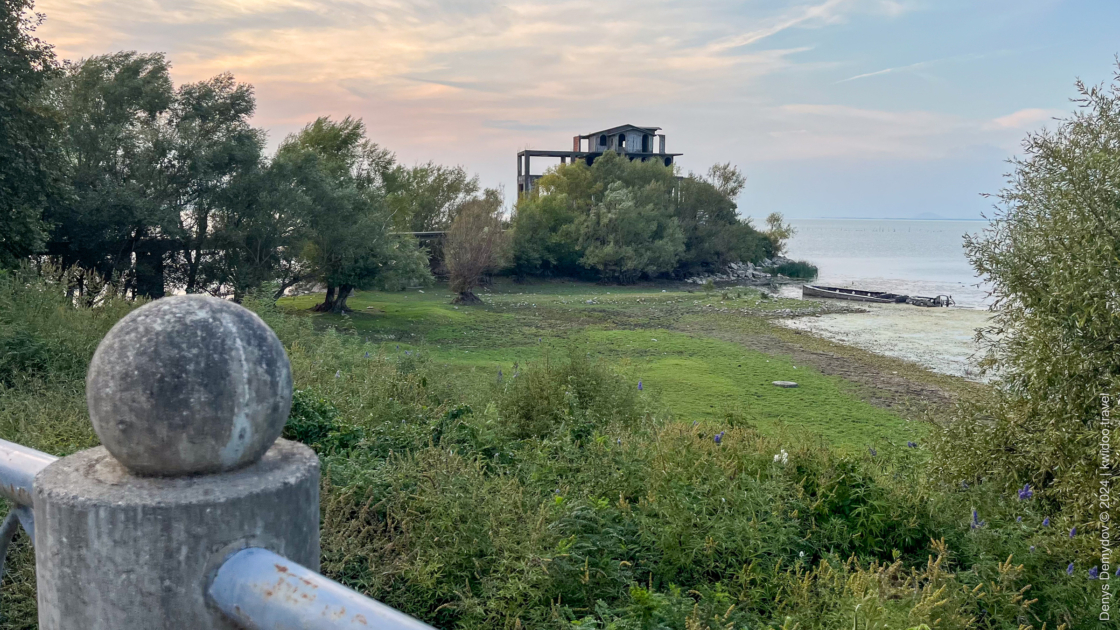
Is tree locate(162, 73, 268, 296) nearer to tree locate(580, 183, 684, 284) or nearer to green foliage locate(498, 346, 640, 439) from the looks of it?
green foliage locate(498, 346, 640, 439)

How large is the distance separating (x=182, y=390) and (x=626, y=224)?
46.4 meters

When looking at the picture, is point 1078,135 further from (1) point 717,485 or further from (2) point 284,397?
(2) point 284,397

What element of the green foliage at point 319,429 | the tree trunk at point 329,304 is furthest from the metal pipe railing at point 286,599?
the tree trunk at point 329,304

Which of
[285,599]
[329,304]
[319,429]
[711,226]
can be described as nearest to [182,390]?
[285,599]

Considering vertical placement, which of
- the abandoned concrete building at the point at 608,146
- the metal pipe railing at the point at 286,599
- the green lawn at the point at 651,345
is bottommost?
the green lawn at the point at 651,345

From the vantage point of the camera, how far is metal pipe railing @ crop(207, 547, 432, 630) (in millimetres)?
1015

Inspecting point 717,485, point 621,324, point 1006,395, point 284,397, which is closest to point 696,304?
point 621,324

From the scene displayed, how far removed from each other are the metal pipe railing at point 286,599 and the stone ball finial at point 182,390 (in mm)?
195

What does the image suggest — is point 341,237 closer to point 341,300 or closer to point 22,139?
point 341,300

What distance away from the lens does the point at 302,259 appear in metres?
25.9

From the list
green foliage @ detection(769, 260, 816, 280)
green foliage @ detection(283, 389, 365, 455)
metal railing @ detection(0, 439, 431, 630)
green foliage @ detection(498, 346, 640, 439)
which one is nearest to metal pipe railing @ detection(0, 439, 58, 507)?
metal railing @ detection(0, 439, 431, 630)

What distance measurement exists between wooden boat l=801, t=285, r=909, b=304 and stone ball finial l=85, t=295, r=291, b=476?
128ft

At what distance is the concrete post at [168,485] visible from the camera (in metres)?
1.19

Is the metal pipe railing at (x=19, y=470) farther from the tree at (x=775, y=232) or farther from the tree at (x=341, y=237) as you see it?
the tree at (x=775, y=232)
